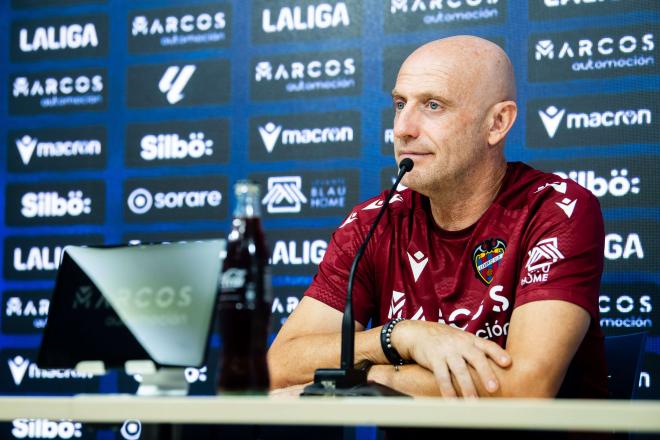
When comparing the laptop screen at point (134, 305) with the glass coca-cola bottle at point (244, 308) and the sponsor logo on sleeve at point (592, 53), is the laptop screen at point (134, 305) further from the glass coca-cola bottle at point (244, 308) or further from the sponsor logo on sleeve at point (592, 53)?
the sponsor logo on sleeve at point (592, 53)

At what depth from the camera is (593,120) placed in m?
2.88

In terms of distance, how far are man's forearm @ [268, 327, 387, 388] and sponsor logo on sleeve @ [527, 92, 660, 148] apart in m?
1.29

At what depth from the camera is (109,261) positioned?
4.54ft

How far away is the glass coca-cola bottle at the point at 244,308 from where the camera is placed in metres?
1.19

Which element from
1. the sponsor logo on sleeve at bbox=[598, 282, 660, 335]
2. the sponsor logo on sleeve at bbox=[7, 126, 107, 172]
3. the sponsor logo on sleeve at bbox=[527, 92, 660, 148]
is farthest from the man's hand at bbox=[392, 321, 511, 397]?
the sponsor logo on sleeve at bbox=[7, 126, 107, 172]

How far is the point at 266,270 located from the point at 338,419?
1.14 feet

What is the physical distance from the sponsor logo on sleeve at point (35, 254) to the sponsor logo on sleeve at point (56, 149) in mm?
291

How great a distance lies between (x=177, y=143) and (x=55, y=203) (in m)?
0.59

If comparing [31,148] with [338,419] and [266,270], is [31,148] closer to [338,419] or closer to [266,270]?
[266,270]

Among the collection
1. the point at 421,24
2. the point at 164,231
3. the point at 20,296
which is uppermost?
the point at 421,24

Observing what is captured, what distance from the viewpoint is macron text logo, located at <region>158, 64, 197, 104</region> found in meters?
3.47

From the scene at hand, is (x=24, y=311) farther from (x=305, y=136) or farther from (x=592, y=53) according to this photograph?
(x=592, y=53)

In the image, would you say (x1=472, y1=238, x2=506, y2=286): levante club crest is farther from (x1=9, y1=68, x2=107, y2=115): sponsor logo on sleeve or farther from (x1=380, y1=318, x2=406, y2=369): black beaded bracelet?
→ (x1=9, y1=68, x2=107, y2=115): sponsor logo on sleeve

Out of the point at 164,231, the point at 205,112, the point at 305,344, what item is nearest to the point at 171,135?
the point at 205,112
